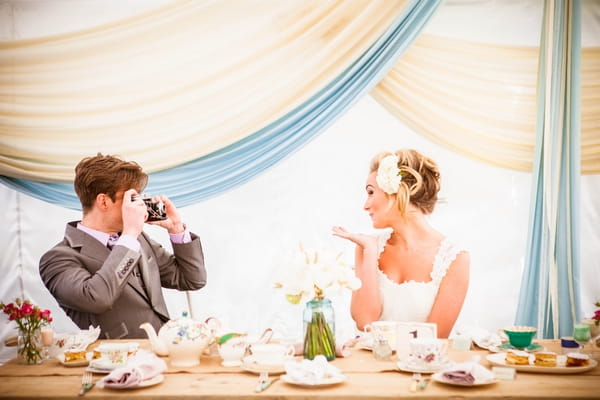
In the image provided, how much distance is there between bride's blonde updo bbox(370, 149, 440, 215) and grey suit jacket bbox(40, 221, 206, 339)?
1.05m

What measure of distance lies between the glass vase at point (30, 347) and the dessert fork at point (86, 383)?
1.04 feet

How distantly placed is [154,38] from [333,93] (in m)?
1.01

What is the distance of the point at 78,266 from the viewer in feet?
9.25

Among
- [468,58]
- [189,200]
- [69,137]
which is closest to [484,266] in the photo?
[468,58]

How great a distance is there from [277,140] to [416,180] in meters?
0.77

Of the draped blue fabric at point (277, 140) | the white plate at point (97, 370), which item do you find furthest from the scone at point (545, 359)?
the draped blue fabric at point (277, 140)

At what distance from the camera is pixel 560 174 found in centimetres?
334

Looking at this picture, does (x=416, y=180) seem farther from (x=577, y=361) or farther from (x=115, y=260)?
(x=115, y=260)

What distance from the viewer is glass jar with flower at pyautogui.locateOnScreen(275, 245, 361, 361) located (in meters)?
2.30

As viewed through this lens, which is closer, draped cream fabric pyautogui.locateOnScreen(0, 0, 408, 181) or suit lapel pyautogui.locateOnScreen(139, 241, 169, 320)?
suit lapel pyautogui.locateOnScreen(139, 241, 169, 320)

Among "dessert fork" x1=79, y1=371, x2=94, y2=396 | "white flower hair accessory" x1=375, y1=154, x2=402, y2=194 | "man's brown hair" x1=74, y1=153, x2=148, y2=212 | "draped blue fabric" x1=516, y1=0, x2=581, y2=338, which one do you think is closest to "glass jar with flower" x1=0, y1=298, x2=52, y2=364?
"dessert fork" x1=79, y1=371, x2=94, y2=396

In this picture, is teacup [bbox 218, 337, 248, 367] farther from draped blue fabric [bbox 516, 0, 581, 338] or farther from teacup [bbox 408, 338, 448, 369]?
draped blue fabric [bbox 516, 0, 581, 338]

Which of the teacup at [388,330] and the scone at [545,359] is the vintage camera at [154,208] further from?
the scone at [545,359]

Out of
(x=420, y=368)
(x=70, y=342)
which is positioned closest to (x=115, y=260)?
(x=70, y=342)
